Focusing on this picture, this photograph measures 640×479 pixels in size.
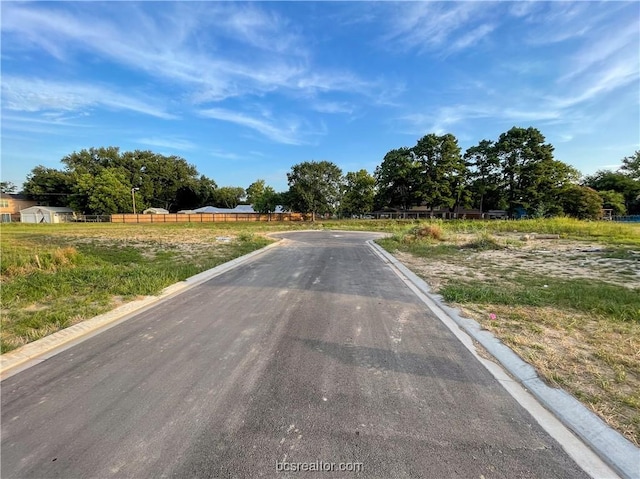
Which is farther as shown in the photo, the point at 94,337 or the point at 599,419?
the point at 94,337

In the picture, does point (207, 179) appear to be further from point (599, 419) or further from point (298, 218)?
point (599, 419)

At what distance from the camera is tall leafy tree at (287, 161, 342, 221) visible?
5150cm

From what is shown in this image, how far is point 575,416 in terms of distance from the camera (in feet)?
7.27

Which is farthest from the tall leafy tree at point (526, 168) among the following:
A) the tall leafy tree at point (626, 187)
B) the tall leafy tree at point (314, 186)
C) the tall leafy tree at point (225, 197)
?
the tall leafy tree at point (225, 197)

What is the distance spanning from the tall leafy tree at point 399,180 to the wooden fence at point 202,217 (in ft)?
46.9

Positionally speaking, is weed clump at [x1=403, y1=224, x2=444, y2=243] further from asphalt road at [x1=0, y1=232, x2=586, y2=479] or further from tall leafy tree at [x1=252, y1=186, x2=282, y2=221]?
tall leafy tree at [x1=252, y1=186, x2=282, y2=221]

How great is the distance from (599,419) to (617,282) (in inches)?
253

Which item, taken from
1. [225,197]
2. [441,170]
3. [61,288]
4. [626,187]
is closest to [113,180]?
→ [225,197]

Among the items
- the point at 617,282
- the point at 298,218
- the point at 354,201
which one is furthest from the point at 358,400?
the point at 354,201

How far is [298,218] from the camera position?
5628 centimetres

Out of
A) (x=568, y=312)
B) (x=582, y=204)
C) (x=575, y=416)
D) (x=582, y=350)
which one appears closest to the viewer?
(x=575, y=416)

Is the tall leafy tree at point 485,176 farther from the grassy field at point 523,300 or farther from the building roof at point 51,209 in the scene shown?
the building roof at point 51,209

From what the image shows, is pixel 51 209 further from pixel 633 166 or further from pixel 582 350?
pixel 633 166

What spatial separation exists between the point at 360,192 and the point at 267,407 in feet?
198
